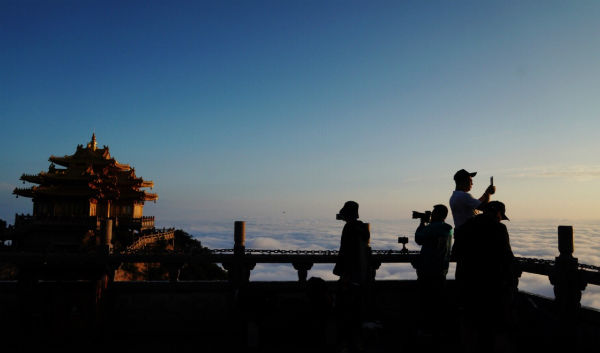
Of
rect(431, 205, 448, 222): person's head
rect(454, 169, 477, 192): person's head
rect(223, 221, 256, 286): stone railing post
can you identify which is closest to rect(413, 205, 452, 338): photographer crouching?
rect(431, 205, 448, 222): person's head

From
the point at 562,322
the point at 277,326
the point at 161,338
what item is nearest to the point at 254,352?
the point at 277,326

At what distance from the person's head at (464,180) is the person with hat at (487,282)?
106 centimetres

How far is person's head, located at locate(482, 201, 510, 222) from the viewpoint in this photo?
494 cm

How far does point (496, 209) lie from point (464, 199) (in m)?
0.71

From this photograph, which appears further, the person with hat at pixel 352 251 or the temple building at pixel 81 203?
the temple building at pixel 81 203

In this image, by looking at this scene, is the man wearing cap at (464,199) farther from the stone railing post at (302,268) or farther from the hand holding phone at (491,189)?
the stone railing post at (302,268)

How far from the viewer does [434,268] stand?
18.7ft

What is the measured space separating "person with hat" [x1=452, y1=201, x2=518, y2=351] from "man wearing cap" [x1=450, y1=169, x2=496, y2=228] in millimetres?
850

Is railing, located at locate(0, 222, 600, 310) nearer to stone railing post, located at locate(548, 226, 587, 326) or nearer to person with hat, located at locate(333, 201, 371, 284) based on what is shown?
stone railing post, located at locate(548, 226, 587, 326)

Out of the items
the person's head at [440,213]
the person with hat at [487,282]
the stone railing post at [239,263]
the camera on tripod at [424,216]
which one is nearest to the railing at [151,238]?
the stone railing post at [239,263]

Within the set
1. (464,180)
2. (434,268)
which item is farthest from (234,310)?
(464,180)

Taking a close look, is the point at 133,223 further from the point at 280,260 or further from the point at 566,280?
the point at 566,280

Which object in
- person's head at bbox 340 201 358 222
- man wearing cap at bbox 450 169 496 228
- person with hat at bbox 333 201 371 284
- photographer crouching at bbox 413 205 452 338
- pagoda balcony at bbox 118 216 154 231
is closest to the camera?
person with hat at bbox 333 201 371 284

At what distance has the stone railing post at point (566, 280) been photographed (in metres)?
6.21
